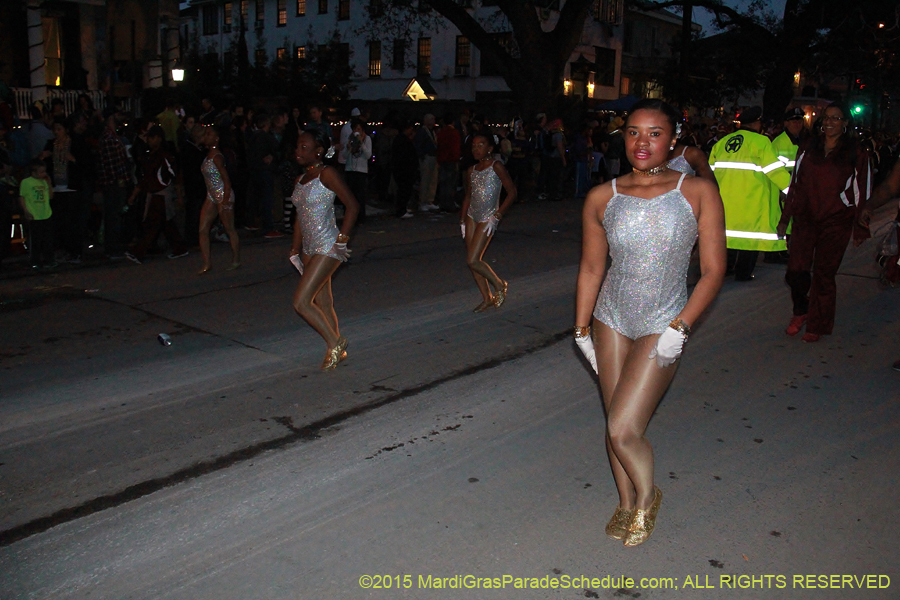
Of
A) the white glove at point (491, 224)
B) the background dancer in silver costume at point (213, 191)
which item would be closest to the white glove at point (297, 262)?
the white glove at point (491, 224)

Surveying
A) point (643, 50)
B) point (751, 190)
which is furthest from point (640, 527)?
point (643, 50)

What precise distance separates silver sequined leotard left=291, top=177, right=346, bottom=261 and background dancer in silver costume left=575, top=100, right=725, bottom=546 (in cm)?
299

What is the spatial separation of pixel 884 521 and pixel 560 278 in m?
6.15

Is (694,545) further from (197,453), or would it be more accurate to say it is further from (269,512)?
(197,453)

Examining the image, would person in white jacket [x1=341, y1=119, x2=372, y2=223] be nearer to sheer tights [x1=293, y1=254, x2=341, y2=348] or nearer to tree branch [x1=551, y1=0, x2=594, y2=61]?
sheer tights [x1=293, y1=254, x2=341, y2=348]

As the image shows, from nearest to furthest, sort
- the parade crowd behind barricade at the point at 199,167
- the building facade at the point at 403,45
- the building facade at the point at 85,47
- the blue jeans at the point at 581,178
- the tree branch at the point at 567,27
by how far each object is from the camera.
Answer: the parade crowd behind barricade at the point at 199,167 → the building facade at the point at 85,47 → the blue jeans at the point at 581,178 → the tree branch at the point at 567,27 → the building facade at the point at 403,45

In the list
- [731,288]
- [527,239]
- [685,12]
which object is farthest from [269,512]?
[685,12]

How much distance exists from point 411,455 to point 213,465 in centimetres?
114

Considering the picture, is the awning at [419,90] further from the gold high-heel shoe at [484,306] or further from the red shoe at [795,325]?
the red shoe at [795,325]

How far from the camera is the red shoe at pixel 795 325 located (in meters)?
7.48

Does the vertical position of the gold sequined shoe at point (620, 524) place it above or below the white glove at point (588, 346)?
below

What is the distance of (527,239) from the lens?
13.2m

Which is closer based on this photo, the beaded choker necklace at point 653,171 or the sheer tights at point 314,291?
the beaded choker necklace at point 653,171

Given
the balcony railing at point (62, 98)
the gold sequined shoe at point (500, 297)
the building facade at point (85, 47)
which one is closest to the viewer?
the gold sequined shoe at point (500, 297)
